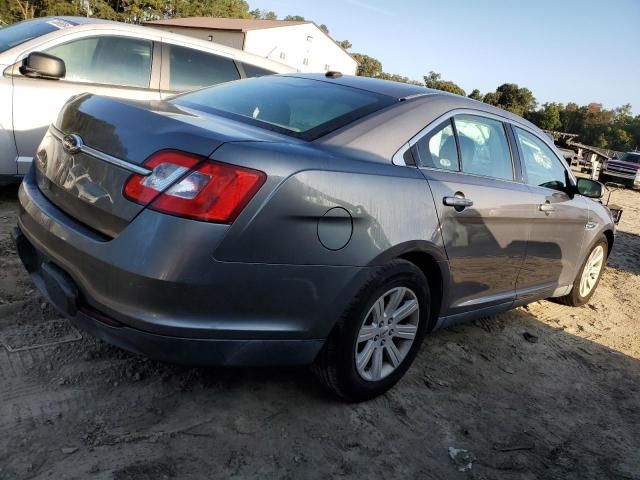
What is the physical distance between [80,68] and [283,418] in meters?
4.04

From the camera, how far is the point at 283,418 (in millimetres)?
2607

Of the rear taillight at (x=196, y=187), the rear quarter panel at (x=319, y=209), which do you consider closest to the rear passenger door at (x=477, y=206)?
the rear quarter panel at (x=319, y=209)

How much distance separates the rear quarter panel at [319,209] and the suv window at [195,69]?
382 centimetres

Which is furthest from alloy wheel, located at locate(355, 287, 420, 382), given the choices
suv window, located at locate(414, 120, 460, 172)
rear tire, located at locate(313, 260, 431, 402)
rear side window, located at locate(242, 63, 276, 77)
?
rear side window, located at locate(242, 63, 276, 77)

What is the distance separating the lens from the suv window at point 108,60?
16.6ft

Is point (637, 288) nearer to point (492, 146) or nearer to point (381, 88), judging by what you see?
point (492, 146)

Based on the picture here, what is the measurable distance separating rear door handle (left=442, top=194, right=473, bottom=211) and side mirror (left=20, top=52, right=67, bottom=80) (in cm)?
347

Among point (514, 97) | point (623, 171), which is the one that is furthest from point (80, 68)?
point (514, 97)

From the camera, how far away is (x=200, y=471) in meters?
2.16

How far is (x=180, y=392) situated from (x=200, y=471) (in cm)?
56

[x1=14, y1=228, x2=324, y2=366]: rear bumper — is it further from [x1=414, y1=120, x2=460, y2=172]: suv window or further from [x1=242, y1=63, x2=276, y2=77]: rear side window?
[x1=242, y1=63, x2=276, y2=77]: rear side window

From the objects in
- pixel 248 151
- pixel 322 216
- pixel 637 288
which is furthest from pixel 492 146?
pixel 637 288

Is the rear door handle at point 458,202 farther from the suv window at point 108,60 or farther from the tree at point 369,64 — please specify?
the tree at point 369,64

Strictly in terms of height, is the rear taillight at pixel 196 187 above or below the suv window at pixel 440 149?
below
